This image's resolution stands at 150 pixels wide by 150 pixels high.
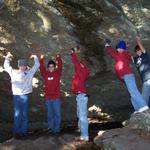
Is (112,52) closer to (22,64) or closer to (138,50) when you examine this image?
(138,50)

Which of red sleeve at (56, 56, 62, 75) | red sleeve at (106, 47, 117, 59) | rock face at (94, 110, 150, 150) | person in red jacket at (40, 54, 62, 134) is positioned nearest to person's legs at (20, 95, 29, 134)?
person in red jacket at (40, 54, 62, 134)

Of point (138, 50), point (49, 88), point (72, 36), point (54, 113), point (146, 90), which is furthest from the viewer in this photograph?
point (72, 36)

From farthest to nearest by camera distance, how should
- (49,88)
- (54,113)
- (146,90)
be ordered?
1. (146,90)
2. (54,113)
3. (49,88)

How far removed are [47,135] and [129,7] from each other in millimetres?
4849

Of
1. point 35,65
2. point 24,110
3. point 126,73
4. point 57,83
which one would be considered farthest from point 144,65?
point 24,110

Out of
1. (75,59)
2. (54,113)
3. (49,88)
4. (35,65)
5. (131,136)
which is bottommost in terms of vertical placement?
(131,136)

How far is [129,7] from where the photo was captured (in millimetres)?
13078

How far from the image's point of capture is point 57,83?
450 inches

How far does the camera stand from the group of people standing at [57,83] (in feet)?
36.7

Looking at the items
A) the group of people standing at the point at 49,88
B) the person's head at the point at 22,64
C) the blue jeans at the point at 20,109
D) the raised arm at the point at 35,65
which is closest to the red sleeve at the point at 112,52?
the group of people standing at the point at 49,88

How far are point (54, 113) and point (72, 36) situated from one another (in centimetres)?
237

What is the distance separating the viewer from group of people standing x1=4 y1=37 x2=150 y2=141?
441 inches

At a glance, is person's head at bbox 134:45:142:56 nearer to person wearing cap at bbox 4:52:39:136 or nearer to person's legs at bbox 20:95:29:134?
person wearing cap at bbox 4:52:39:136

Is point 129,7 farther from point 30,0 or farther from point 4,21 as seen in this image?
point 4,21
